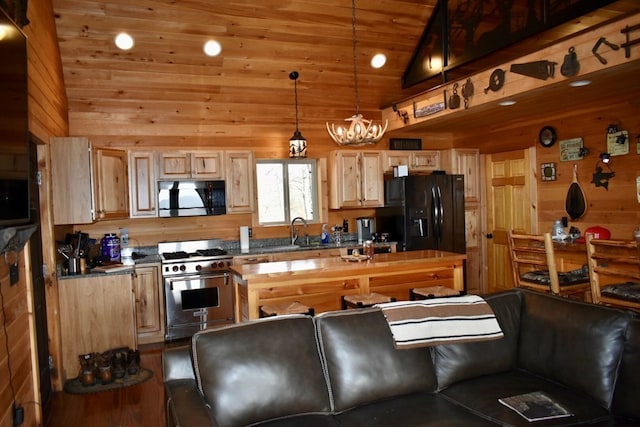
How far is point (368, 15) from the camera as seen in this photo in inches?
207

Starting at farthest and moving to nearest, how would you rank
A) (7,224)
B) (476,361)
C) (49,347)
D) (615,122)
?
(615,122) < (49,347) < (476,361) < (7,224)

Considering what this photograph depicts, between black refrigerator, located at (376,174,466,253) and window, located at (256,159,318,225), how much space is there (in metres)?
1.20

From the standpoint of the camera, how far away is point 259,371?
2320 millimetres

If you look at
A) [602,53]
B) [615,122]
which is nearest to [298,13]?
[602,53]

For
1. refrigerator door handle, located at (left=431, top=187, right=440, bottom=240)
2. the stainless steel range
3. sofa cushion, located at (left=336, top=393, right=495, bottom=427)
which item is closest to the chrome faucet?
the stainless steel range

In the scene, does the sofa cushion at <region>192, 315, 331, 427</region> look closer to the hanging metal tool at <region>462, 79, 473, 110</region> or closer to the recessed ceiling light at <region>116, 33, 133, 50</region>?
the hanging metal tool at <region>462, 79, 473, 110</region>

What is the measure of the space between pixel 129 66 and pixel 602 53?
4.44 metres

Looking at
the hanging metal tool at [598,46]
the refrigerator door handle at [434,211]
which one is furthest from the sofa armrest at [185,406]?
the refrigerator door handle at [434,211]

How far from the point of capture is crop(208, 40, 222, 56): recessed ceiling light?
5.12 meters

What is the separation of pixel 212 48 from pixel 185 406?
4087 millimetres

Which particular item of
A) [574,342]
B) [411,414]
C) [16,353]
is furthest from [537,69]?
[16,353]

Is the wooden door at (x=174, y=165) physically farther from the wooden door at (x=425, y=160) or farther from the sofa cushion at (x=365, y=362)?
the sofa cushion at (x=365, y=362)

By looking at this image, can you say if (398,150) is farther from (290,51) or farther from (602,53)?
(602,53)

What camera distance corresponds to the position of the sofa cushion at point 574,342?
243cm
